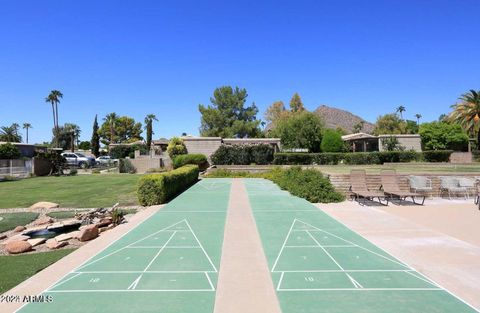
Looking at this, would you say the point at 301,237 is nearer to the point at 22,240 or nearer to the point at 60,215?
the point at 22,240

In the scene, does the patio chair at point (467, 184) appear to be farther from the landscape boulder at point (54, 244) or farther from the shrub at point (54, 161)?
the shrub at point (54, 161)

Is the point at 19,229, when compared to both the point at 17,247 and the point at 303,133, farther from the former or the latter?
the point at 303,133

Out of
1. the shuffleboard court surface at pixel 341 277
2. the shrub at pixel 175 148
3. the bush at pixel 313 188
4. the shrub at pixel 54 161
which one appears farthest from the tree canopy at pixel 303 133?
the shuffleboard court surface at pixel 341 277

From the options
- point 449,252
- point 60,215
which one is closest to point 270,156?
Answer: point 60,215

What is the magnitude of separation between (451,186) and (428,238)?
8.49m

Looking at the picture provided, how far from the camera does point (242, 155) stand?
111 feet

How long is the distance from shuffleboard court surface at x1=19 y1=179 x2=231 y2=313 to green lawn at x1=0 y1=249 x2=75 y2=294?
81cm

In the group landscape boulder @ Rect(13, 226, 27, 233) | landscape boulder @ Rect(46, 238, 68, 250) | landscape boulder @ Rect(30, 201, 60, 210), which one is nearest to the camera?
landscape boulder @ Rect(46, 238, 68, 250)

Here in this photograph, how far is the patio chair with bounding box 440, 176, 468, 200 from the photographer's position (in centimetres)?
1501

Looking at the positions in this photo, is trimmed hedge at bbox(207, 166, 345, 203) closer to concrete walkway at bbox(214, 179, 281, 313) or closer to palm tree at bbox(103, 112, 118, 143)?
concrete walkway at bbox(214, 179, 281, 313)

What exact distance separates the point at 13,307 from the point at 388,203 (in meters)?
13.0

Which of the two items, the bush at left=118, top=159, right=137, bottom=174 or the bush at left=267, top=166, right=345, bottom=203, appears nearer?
the bush at left=267, top=166, right=345, bottom=203

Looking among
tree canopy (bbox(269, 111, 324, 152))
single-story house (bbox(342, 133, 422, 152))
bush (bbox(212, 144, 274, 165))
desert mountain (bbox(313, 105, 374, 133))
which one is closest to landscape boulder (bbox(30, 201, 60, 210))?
A: bush (bbox(212, 144, 274, 165))

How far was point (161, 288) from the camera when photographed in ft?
17.5
